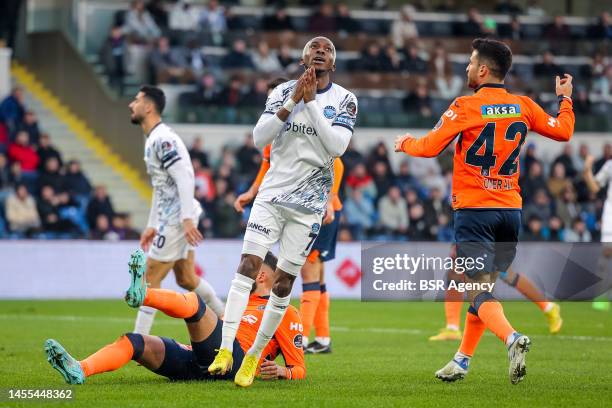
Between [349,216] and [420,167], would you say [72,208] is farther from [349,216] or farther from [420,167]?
[420,167]

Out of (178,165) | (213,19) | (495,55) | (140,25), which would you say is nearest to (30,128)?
(140,25)

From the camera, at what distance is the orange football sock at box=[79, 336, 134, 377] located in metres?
8.38

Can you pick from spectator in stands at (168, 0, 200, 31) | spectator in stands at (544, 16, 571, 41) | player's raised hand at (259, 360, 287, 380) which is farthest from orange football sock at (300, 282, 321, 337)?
spectator in stands at (544, 16, 571, 41)

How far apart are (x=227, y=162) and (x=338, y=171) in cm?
1205

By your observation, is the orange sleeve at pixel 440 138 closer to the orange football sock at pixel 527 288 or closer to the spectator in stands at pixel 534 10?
the orange football sock at pixel 527 288

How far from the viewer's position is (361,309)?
19.7 metres

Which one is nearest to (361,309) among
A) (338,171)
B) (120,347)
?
(338,171)

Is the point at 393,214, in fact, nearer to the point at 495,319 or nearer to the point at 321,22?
the point at 321,22

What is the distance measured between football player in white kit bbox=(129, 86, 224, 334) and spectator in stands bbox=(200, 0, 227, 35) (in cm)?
1575

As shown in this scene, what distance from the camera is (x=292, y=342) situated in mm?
9320

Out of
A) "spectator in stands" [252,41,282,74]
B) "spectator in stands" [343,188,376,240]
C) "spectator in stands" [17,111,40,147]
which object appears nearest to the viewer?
"spectator in stands" [343,188,376,240]

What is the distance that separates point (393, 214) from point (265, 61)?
5.13 meters

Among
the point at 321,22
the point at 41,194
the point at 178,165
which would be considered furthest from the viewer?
the point at 321,22

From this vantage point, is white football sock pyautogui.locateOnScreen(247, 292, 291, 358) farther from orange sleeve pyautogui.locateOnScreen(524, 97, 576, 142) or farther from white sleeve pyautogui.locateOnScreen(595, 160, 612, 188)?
white sleeve pyautogui.locateOnScreen(595, 160, 612, 188)
